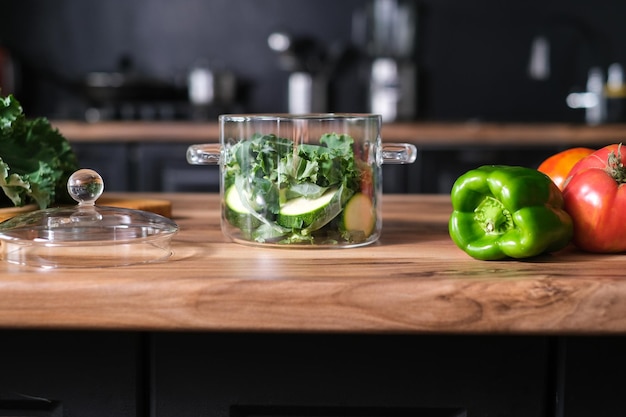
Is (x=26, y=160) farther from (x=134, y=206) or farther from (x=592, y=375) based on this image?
(x=592, y=375)

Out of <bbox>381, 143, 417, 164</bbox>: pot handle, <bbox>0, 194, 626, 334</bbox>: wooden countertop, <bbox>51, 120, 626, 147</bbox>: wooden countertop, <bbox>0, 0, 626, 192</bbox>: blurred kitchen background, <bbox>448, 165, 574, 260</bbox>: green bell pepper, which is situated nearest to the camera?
<bbox>0, 194, 626, 334</bbox>: wooden countertop

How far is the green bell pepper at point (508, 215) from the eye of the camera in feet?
2.62

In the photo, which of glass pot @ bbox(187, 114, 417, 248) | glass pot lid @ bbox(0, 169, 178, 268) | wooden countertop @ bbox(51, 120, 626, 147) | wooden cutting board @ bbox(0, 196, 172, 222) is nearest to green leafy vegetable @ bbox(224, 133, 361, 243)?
glass pot @ bbox(187, 114, 417, 248)

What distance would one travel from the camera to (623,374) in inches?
29.9

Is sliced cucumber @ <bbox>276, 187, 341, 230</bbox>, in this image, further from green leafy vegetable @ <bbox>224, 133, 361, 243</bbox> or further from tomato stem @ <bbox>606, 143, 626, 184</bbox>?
tomato stem @ <bbox>606, 143, 626, 184</bbox>

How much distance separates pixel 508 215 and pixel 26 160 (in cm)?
56

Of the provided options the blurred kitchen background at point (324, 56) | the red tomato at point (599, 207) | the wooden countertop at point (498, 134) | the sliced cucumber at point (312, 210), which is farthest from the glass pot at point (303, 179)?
the blurred kitchen background at point (324, 56)

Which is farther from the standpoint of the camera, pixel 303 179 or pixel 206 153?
pixel 206 153

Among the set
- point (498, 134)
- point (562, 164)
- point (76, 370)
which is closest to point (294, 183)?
point (76, 370)

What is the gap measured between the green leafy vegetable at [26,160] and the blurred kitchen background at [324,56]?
7.61ft

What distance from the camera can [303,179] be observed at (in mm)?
839

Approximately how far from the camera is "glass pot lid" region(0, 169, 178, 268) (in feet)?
2.53

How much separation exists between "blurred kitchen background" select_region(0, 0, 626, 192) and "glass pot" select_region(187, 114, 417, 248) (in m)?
2.46

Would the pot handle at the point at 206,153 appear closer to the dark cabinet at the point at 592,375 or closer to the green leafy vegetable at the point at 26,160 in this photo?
the green leafy vegetable at the point at 26,160
